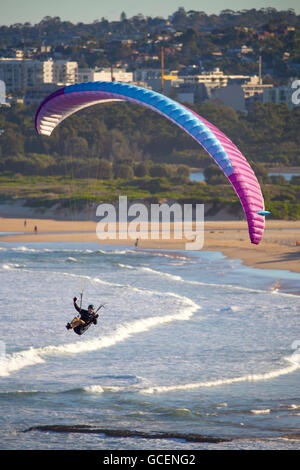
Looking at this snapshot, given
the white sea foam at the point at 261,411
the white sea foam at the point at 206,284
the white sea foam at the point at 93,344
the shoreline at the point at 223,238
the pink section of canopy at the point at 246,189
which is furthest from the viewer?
the shoreline at the point at 223,238

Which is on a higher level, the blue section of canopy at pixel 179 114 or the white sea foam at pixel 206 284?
the blue section of canopy at pixel 179 114

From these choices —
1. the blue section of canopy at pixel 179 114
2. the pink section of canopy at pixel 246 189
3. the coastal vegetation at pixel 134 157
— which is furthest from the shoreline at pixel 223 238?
the blue section of canopy at pixel 179 114

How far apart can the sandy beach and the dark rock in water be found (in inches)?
752

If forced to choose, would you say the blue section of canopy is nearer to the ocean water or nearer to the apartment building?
the ocean water

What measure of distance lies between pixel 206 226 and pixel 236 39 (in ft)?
468

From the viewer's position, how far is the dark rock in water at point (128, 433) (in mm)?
17281

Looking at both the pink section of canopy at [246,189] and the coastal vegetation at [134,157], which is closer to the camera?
the pink section of canopy at [246,189]

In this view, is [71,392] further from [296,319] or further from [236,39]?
[236,39]

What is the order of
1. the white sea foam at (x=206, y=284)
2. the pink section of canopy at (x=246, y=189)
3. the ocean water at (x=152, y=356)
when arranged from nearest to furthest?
the ocean water at (x=152, y=356) < the pink section of canopy at (x=246, y=189) < the white sea foam at (x=206, y=284)

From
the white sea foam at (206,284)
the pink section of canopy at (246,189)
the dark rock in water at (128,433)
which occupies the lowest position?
the dark rock in water at (128,433)

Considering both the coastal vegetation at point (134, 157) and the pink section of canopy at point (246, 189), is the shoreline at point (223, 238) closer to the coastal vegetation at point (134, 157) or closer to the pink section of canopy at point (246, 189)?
the coastal vegetation at point (134, 157)

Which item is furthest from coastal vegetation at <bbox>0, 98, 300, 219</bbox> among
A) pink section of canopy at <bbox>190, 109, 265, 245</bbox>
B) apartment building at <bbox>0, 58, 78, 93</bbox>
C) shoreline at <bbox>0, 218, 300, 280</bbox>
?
apartment building at <bbox>0, 58, 78, 93</bbox>

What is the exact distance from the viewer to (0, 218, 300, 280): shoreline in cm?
3841

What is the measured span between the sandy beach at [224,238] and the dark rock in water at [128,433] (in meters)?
19.1
